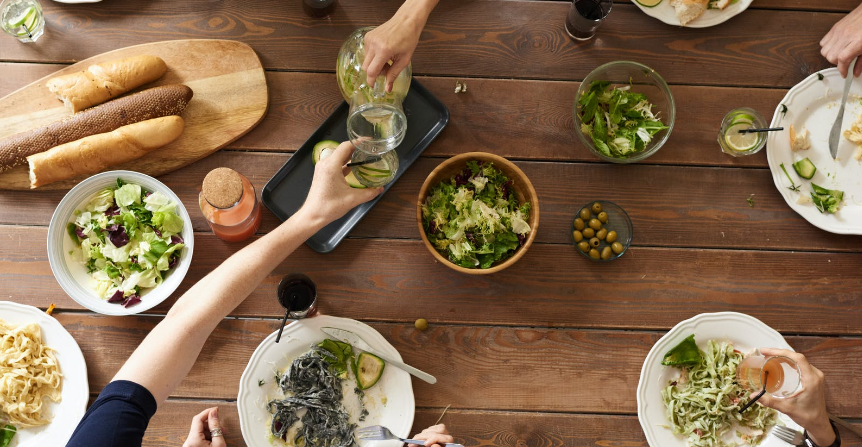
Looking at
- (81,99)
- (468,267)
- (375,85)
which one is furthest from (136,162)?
(468,267)

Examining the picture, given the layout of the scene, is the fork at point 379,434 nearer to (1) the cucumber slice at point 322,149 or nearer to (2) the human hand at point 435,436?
(2) the human hand at point 435,436

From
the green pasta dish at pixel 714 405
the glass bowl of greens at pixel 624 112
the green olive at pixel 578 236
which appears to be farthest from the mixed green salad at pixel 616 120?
the green pasta dish at pixel 714 405

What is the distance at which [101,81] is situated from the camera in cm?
217

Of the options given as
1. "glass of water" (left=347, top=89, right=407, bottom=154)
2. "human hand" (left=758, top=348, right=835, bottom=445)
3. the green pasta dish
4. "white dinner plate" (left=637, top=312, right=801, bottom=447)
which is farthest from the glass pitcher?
"human hand" (left=758, top=348, right=835, bottom=445)

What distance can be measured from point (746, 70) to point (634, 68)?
54cm

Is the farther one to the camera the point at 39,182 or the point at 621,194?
the point at 621,194

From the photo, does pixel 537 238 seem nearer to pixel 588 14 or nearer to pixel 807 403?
pixel 588 14

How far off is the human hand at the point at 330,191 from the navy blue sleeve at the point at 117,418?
757mm

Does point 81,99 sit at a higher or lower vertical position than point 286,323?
higher

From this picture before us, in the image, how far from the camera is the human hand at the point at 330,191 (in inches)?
75.6

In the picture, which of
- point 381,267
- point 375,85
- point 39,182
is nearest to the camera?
point 375,85

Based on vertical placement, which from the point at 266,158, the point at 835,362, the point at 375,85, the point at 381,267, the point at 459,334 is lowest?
the point at 835,362

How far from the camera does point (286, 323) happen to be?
2.19 metres

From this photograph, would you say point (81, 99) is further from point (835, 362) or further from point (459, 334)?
point (835, 362)
